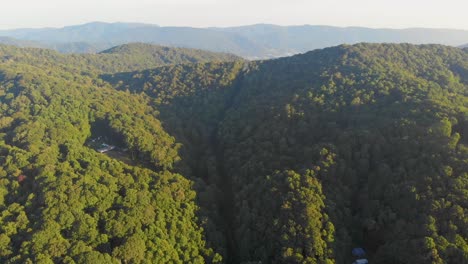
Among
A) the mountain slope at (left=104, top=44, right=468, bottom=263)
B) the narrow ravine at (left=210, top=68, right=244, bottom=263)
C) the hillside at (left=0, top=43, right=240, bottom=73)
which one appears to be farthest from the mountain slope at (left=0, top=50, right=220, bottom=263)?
the hillside at (left=0, top=43, right=240, bottom=73)

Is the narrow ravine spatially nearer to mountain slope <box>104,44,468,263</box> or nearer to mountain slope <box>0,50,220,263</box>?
mountain slope <box>104,44,468,263</box>

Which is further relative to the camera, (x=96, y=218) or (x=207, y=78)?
(x=207, y=78)

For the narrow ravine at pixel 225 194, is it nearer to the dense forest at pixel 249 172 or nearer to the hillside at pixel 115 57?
the dense forest at pixel 249 172

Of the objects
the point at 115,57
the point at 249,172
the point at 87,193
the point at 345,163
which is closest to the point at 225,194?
the point at 249,172

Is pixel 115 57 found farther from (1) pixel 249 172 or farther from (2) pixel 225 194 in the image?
(1) pixel 249 172

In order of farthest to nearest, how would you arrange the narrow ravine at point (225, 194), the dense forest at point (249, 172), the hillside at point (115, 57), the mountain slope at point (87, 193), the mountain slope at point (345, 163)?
1. the hillside at point (115, 57)
2. the narrow ravine at point (225, 194)
3. the mountain slope at point (345, 163)
4. the dense forest at point (249, 172)
5. the mountain slope at point (87, 193)

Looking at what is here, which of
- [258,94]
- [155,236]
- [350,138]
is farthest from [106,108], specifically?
[350,138]

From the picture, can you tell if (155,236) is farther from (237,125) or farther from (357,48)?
(357,48)

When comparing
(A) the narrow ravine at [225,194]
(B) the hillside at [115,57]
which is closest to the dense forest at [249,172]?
(A) the narrow ravine at [225,194]
